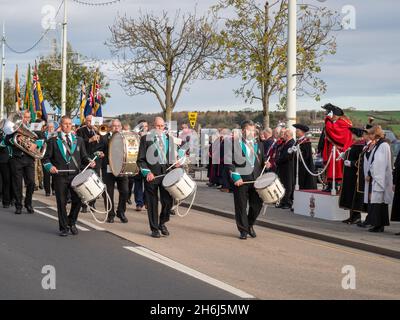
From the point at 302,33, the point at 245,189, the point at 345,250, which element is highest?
the point at 302,33

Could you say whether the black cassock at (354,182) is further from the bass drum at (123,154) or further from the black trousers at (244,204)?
the bass drum at (123,154)

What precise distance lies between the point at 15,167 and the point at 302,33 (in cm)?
1572

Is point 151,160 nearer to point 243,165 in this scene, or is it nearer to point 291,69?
point 243,165

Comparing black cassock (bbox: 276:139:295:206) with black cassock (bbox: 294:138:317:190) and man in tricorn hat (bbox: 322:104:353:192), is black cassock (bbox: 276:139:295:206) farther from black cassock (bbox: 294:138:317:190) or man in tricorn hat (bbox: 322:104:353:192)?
man in tricorn hat (bbox: 322:104:353:192)

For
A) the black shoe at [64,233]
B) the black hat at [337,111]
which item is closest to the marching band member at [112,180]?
the black shoe at [64,233]

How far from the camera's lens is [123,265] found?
10.1 m

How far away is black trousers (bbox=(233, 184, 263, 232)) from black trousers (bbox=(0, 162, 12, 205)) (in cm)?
673

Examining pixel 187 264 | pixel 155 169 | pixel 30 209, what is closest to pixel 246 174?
pixel 155 169

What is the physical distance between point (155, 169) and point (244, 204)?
5.62 ft

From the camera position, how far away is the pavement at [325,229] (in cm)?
1210

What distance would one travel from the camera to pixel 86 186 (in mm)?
12891
